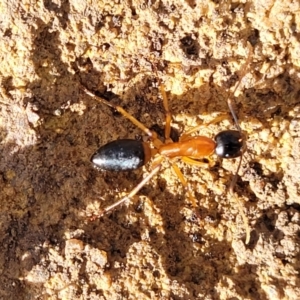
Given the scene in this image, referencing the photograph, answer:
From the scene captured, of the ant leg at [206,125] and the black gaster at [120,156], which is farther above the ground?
the ant leg at [206,125]

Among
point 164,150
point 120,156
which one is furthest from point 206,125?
point 120,156

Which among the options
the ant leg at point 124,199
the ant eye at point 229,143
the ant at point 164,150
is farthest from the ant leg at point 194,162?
the ant leg at point 124,199

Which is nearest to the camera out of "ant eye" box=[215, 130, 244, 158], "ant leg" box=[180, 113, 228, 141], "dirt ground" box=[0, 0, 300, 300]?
"dirt ground" box=[0, 0, 300, 300]

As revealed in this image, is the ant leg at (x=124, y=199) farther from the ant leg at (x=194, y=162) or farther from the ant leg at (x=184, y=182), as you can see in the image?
the ant leg at (x=194, y=162)

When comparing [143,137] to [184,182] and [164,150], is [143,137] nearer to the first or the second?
[164,150]

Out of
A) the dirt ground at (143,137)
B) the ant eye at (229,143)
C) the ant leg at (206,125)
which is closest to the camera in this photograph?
the dirt ground at (143,137)

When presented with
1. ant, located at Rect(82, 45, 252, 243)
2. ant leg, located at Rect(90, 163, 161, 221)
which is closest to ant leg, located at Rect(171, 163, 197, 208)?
ant, located at Rect(82, 45, 252, 243)

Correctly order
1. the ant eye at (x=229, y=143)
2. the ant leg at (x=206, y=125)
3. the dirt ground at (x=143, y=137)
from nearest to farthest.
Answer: the dirt ground at (x=143, y=137) → the ant eye at (x=229, y=143) → the ant leg at (x=206, y=125)

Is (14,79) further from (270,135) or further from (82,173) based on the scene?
(270,135)

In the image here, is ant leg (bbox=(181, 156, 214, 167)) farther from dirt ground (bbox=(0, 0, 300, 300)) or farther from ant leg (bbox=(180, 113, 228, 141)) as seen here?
ant leg (bbox=(180, 113, 228, 141))
